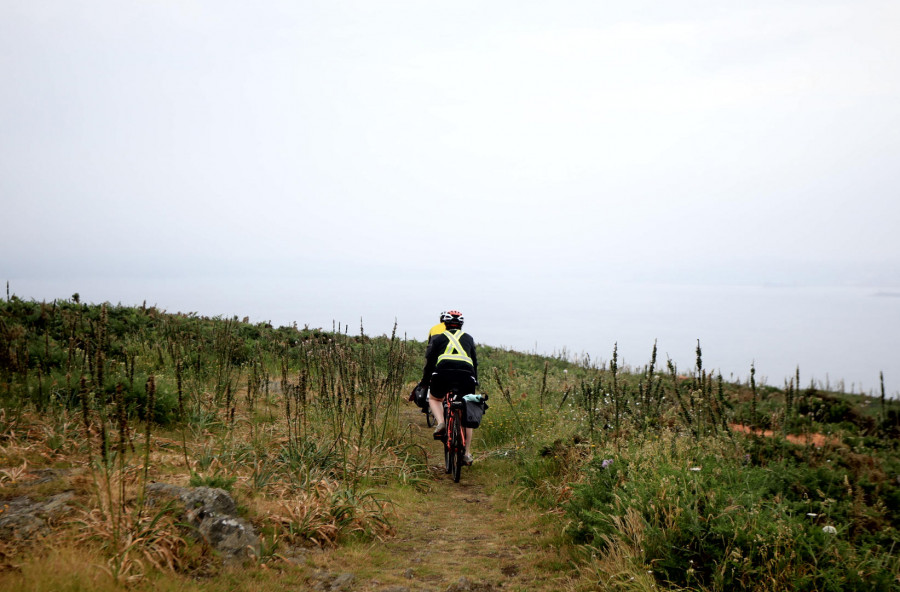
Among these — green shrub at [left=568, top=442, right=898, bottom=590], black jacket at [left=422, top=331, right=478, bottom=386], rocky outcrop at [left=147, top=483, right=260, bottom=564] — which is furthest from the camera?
black jacket at [left=422, top=331, right=478, bottom=386]

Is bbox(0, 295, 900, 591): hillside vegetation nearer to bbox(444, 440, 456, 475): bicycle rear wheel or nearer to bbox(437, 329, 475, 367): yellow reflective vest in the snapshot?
bbox(444, 440, 456, 475): bicycle rear wheel

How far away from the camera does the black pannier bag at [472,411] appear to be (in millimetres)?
8492

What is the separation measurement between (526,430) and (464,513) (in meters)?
2.55

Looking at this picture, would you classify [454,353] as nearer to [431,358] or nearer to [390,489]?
[431,358]

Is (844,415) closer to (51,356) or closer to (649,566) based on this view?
(649,566)

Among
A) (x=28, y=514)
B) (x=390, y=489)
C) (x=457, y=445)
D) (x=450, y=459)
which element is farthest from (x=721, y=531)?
(x=450, y=459)

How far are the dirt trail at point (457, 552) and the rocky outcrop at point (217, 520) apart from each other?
2.34 feet

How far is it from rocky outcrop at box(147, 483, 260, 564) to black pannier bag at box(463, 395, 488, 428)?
13.6ft

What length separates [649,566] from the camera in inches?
161

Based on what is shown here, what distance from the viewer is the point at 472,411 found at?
28.2ft

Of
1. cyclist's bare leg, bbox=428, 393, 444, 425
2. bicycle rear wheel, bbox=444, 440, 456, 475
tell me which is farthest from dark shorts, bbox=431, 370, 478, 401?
bicycle rear wheel, bbox=444, 440, 456, 475

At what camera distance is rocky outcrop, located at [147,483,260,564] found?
449 centimetres

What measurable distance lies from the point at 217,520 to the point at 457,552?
2.34m

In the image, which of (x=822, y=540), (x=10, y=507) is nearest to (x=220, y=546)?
(x=10, y=507)
